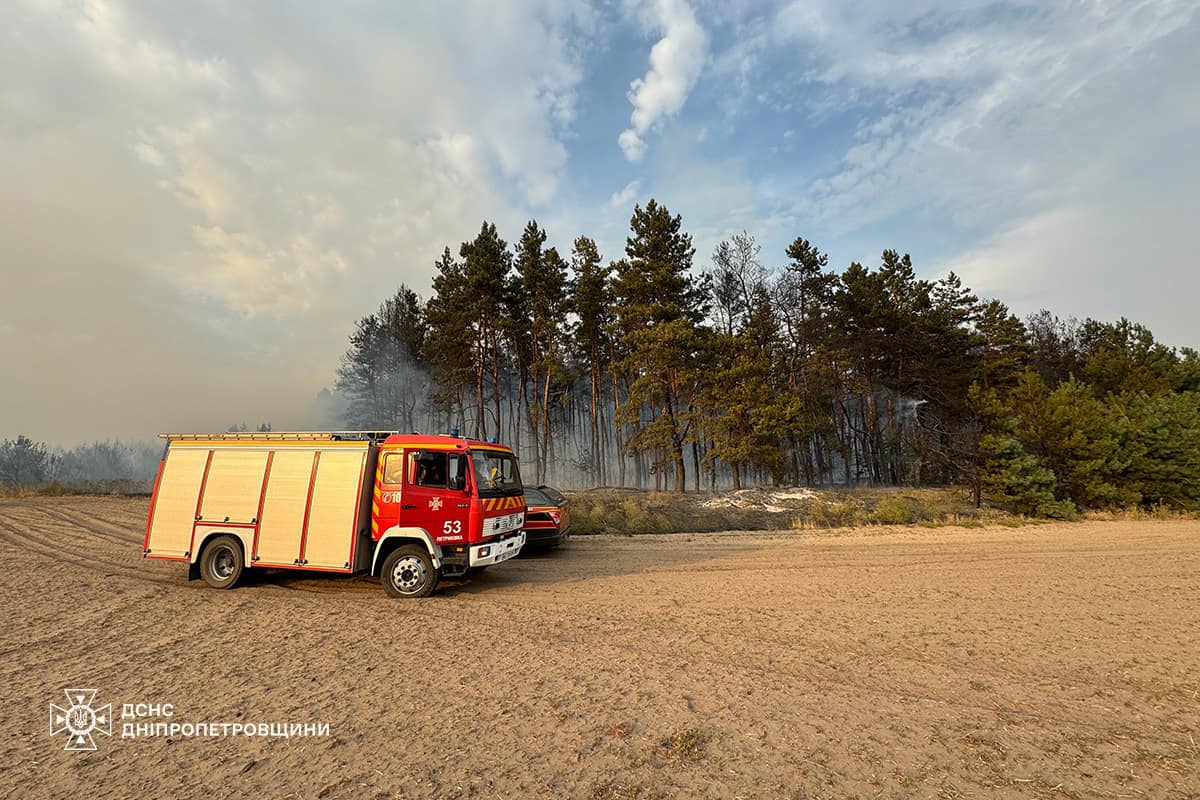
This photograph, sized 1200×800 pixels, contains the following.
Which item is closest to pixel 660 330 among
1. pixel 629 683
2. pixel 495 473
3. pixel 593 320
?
pixel 593 320

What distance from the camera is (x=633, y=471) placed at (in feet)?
136

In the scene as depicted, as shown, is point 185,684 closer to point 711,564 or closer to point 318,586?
point 318,586

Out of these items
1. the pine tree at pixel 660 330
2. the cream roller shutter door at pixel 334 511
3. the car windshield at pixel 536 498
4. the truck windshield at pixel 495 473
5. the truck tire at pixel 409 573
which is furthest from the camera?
the pine tree at pixel 660 330

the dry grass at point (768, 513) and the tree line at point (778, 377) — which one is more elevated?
the tree line at point (778, 377)

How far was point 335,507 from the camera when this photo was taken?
8.02 m

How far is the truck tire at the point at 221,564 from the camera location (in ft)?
28.0

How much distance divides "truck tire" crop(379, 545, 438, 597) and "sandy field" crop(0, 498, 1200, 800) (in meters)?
0.30

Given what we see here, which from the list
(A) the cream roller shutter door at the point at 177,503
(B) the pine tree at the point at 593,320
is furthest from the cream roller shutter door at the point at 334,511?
(B) the pine tree at the point at 593,320

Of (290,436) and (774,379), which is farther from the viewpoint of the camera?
(774,379)

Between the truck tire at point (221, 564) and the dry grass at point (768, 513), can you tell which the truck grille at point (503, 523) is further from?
the dry grass at point (768, 513)

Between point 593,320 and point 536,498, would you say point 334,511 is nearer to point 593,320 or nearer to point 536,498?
point 536,498

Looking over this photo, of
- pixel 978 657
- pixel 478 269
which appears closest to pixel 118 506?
pixel 478 269

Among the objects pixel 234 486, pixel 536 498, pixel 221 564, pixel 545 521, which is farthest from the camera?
pixel 536 498

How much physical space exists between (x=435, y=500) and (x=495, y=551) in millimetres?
1319
